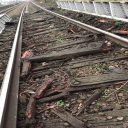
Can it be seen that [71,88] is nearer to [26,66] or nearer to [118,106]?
[118,106]

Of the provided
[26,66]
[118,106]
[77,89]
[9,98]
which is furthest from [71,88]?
[26,66]

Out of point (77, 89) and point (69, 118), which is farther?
point (77, 89)

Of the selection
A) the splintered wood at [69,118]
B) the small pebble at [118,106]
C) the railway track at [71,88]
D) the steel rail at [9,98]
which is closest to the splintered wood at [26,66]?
the railway track at [71,88]

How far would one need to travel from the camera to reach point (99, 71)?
19.3ft

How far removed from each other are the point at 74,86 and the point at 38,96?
1.97 feet

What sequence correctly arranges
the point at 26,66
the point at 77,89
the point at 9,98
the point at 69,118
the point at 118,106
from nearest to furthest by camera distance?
1. the point at 69,118
2. the point at 118,106
3. the point at 9,98
4. the point at 77,89
5. the point at 26,66

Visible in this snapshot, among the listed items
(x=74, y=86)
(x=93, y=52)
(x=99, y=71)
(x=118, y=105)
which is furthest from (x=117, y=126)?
(x=93, y=52)

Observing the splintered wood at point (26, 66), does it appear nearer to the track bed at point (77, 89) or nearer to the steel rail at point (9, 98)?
the track bed at point (77, 89)

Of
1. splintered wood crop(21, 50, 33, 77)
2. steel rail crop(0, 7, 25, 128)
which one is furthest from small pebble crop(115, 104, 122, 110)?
splintered wood crop(21, 50, 33, 77)

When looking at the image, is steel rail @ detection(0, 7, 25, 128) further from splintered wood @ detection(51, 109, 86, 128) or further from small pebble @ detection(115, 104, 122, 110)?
small pebble @ detection(115, 104, 122, 110)

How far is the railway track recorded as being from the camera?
4.18m

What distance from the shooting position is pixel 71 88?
521cm

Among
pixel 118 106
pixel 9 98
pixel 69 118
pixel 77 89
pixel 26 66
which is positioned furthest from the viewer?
pixel 26 66

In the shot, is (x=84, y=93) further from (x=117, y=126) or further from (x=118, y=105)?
(x=117, y=126)
